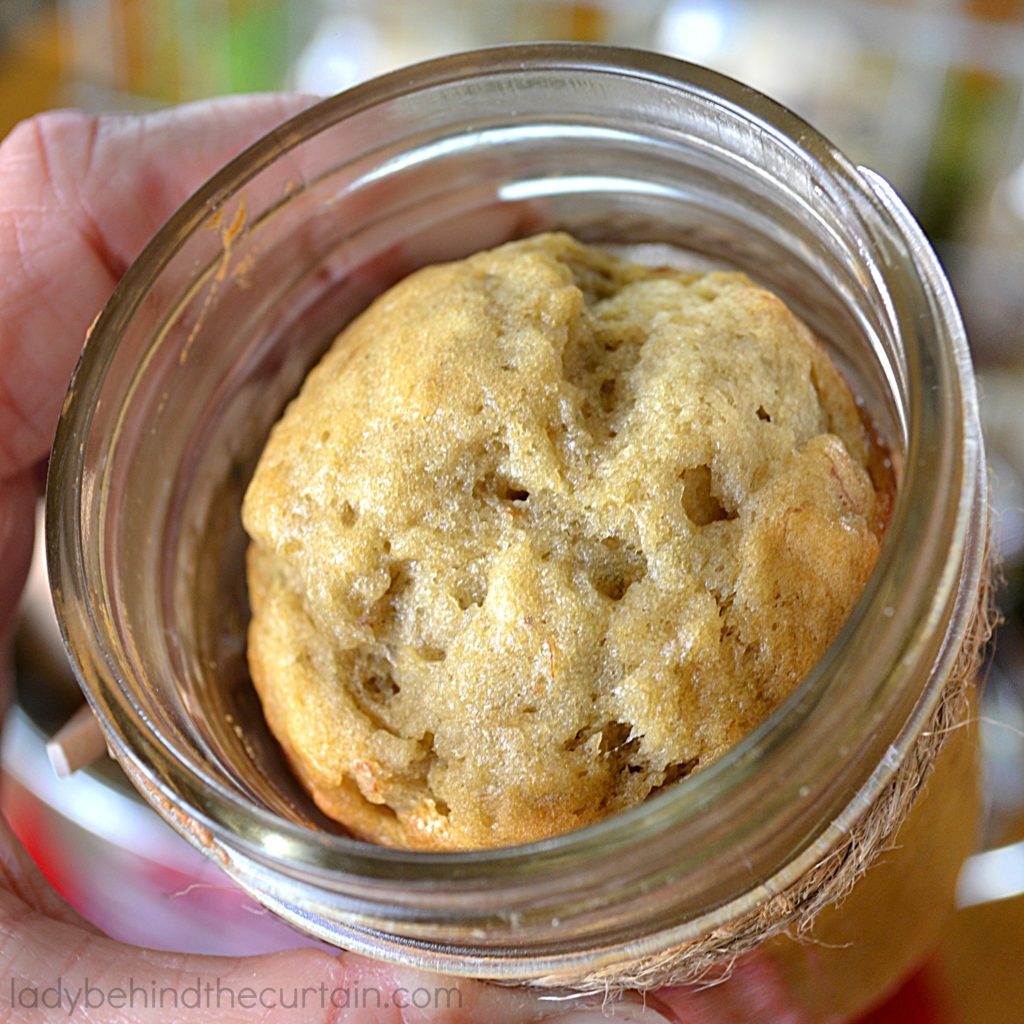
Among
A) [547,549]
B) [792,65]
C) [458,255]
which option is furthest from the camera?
[792,65]

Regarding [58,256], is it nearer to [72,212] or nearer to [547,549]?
[72,212]

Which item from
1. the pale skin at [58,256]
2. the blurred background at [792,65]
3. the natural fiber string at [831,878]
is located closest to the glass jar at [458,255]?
the natural fiber string at [831,878]

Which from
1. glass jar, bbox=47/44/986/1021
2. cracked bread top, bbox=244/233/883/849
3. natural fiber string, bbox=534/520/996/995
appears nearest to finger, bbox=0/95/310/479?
glass jar, bbox=47/44/986/1021

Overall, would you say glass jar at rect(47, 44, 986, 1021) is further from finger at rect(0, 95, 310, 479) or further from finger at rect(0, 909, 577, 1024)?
finger at rect(0, 95, 310, 479)

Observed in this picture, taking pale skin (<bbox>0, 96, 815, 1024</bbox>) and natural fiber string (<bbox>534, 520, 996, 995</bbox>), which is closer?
natural fiber string (<bbox>534, 520, 996, 995</bbox>)

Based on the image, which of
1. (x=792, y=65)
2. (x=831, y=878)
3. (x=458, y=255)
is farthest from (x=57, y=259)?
(x=792, y=65)

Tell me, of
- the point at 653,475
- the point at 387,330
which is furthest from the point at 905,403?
the point at 387,330
